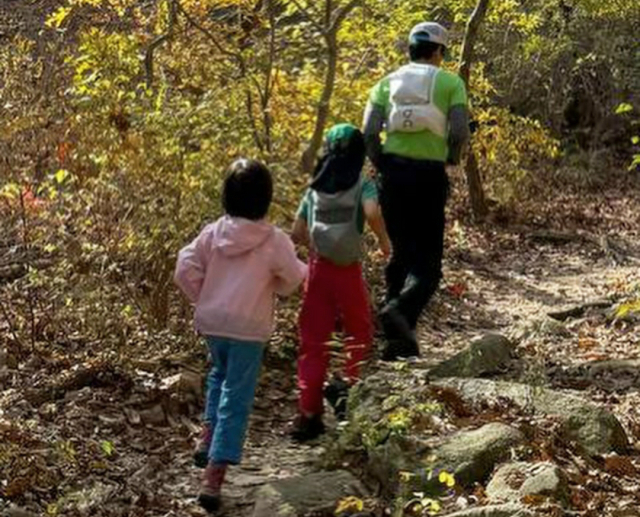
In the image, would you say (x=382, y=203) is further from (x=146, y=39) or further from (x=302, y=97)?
(x=146, y=39)

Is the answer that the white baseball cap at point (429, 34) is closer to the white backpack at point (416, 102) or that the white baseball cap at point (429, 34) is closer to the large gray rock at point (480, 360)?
the white backpack at point (416, 102)

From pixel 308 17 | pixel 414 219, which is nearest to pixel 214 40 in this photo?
pixel 308 17

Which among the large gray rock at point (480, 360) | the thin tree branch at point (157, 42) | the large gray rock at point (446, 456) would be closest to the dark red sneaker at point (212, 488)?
the large gray rock at point (446, 456)

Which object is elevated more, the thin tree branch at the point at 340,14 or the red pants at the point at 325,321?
the thin tree branch at the point at 340,14

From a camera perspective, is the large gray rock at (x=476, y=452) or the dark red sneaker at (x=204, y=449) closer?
the large gray rock at (x=476, y=452)

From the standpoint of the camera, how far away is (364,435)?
4.99 meters

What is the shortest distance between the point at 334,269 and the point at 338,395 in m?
0.74

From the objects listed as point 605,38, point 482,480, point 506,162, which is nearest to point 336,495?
point 482,480

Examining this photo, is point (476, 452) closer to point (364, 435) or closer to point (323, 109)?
point (364, 435)

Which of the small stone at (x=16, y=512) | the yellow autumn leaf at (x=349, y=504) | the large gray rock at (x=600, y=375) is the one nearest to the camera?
the yellow autumn leaf at (x=349, y=504)

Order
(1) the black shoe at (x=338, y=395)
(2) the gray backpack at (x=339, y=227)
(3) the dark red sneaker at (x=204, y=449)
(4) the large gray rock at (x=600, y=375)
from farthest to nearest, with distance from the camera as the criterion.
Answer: (4) the large gray rock at (x=600, y=375) → (1) the black shoe at (x=338, y=395) → (2) the gray backpack at (x=339, y=227) → (3) the dark red sneaker at (x=204, y=449)

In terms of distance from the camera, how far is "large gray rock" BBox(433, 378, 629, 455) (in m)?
5.07

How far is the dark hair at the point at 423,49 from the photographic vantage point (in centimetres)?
638

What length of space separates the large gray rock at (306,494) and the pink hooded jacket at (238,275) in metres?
0.71
